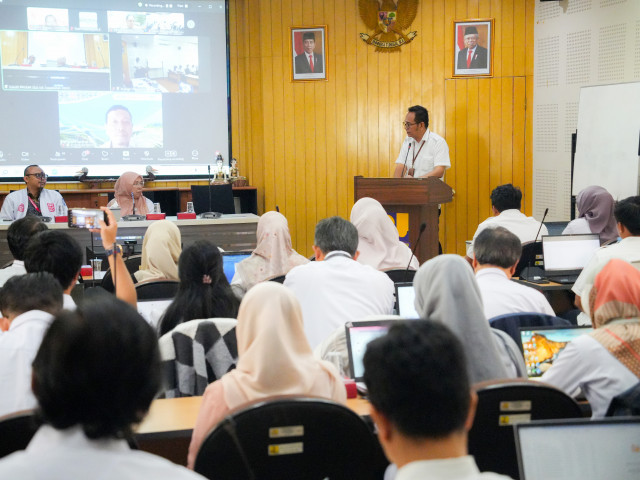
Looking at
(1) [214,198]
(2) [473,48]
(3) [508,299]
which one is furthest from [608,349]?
(2) [473,48]

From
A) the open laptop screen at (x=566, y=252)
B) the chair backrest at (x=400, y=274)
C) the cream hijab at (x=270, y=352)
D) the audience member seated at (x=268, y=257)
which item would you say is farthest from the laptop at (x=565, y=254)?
the cream hijab at (x=270, y=352)

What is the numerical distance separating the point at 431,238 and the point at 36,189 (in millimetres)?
3908

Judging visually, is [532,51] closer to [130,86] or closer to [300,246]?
[300,246]

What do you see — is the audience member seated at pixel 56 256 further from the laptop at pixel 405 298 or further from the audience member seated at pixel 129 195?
Answer: the audience member seated at pixel 129 195

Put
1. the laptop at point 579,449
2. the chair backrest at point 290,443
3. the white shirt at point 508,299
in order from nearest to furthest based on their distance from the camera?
1. the laptop at point 579,449
2. the chair backrest at point 290,443
3. the white shirt at point 508,299

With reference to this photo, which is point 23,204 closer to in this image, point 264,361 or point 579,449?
point 264,361

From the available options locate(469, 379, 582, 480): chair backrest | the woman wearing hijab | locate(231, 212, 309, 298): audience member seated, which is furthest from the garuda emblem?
locate(469, 379, 582, 480): chair backrest

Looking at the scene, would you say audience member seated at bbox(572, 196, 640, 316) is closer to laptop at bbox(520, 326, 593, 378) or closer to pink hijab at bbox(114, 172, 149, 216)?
laptop at bbox(520, 326, 593, 378)

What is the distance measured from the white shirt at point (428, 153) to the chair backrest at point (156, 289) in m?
4.26

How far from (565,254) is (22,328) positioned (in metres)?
3.88

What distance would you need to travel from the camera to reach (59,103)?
8562 mm

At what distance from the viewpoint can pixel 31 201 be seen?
732cm

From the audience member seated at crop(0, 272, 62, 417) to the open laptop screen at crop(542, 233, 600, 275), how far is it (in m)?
3.59

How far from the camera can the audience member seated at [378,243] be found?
4910mm
